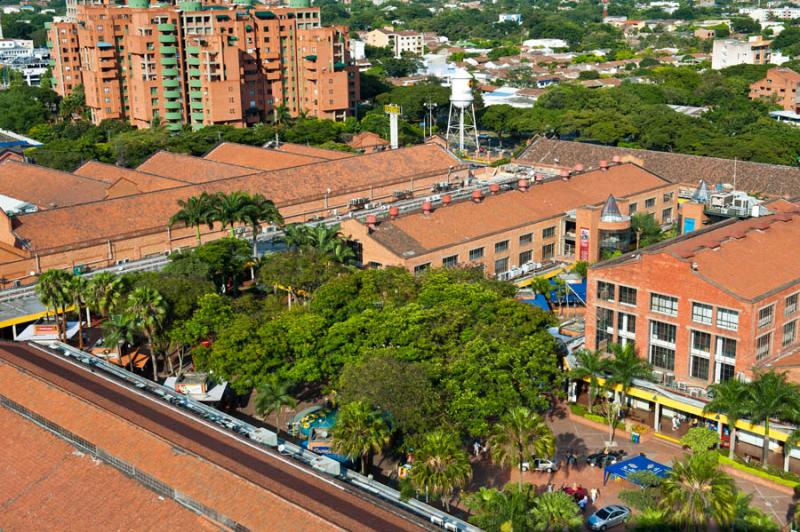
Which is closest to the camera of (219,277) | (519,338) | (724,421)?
(724,421)

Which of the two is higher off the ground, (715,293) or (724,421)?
(715,293)

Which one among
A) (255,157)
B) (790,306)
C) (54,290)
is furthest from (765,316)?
(255,157)

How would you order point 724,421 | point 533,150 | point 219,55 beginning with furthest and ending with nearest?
point 219,55 < point 533,150 < point 724,421

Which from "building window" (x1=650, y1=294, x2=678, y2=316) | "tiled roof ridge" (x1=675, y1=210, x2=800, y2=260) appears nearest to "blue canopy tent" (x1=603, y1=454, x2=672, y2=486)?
"building window" (x1=650, y1=294, x2=678, y2=316)

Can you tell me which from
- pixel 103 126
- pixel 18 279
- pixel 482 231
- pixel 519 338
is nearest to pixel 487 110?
pixel 103 126

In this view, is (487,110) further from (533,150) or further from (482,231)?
(482,231)

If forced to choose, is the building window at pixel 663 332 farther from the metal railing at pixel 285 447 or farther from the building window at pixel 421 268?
the metal railing at pixel 285 447

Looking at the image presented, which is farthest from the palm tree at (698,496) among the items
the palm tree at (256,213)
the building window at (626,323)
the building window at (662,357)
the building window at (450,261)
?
the palm tree at (256,213)
